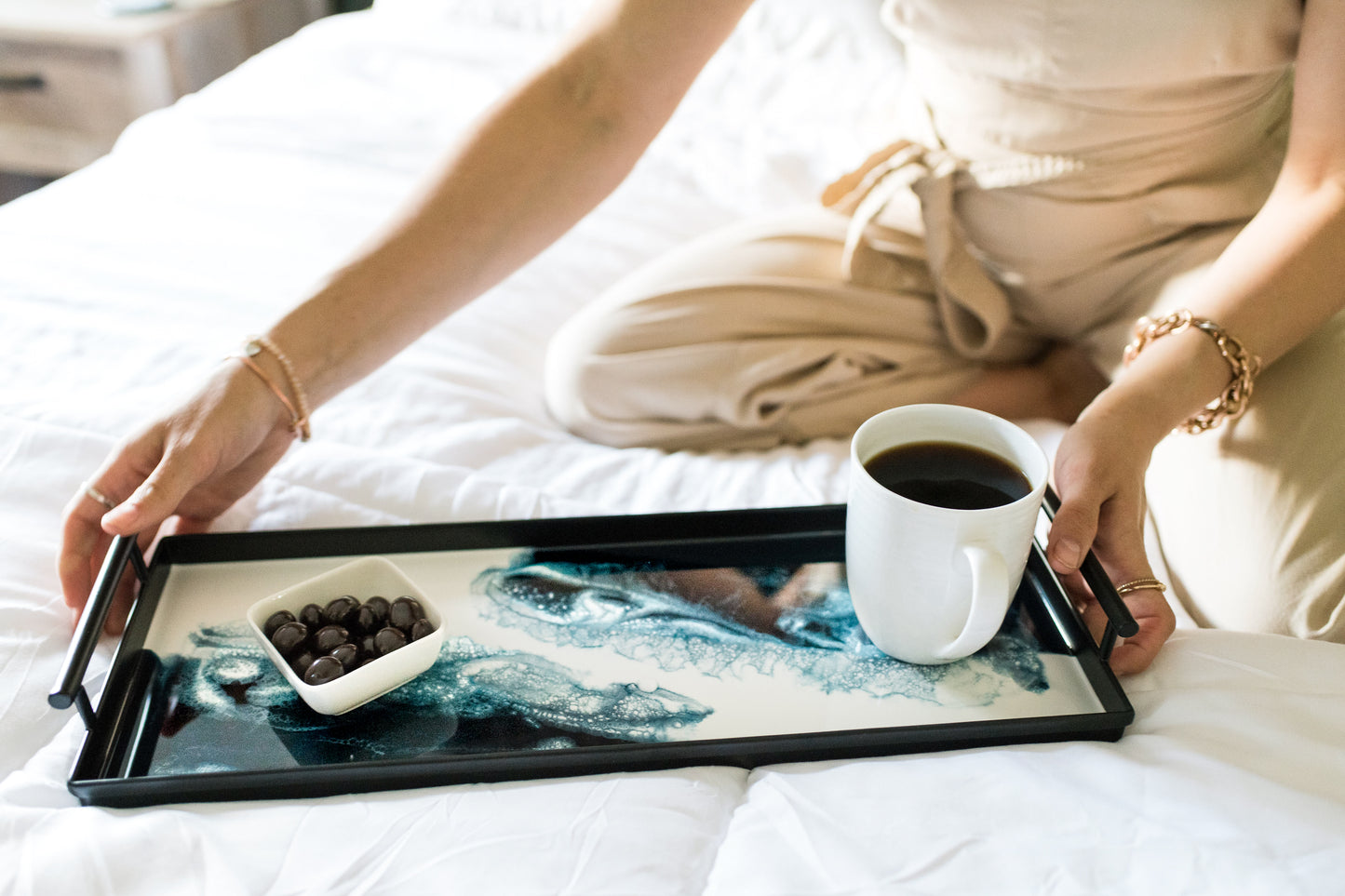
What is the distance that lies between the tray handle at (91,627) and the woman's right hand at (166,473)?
1cm

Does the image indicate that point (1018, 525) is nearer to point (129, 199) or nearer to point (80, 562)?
point (80, 562)

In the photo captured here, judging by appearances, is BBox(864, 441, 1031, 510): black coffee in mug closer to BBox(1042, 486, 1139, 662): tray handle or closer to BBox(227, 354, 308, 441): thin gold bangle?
BBox(1042, 486, 1139, 662): tray handle

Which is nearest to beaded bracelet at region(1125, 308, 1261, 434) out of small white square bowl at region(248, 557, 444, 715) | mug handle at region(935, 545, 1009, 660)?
mug handle at region(935, 545, 1009, 660)

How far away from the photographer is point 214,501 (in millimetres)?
701

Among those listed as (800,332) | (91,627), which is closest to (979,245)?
(800,332)

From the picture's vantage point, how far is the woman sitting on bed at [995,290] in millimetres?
658

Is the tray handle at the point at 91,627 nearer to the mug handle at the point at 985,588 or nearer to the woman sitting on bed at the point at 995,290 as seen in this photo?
the woman sitting on bed at the point at 995,290

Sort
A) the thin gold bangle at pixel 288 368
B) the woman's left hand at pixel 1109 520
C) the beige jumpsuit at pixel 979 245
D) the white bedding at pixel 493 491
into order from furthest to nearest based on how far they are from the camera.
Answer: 1. the beige jumpsuit at pixel 979 245
2. the thin gold bangle at pixel 288 368
3. the woman's left hand at pixel 1109 520
4. the white bedding at pixel 493 491

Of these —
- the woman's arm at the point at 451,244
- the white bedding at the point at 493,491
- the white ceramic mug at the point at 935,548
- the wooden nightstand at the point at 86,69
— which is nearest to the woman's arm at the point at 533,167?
the woman's arm at the point at 451,244

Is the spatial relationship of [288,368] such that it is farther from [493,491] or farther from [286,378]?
[493,491]

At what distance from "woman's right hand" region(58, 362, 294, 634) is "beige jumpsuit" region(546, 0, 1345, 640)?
32cm

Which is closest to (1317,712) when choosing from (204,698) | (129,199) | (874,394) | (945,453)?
(945,453)

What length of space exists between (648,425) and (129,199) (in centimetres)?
68

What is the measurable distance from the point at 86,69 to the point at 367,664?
181 centimetres
